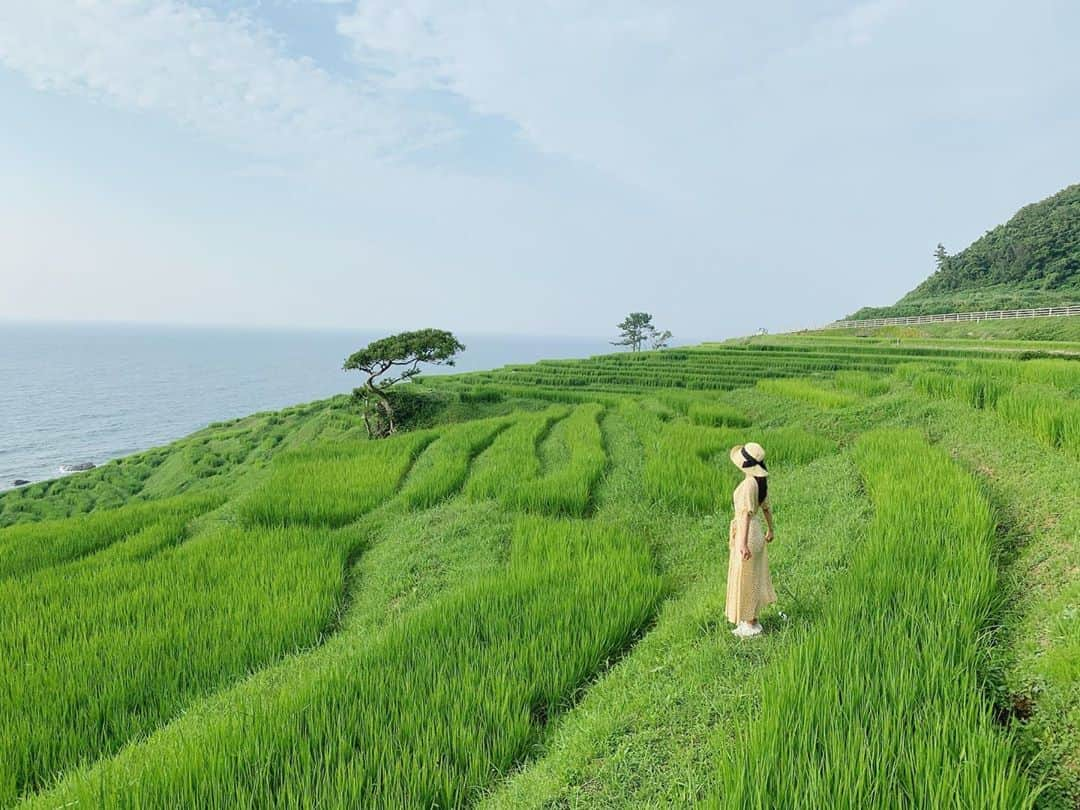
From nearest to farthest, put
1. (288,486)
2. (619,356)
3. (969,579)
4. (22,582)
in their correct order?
(969,579), (22,582), (288,486), (619,356)

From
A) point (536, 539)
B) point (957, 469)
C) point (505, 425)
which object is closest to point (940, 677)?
point (536, 539)

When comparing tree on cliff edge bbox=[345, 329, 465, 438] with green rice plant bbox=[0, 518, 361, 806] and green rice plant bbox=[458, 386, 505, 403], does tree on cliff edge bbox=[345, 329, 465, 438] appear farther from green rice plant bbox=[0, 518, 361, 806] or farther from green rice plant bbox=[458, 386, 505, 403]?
green rice plant bbox=[0, 518, 361, 806]

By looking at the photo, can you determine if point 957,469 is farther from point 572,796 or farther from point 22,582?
point 22,582

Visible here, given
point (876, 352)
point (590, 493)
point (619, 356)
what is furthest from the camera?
point (619, 356)

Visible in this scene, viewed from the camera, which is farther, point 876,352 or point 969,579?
point 876,352

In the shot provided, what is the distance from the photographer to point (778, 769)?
2.17 m

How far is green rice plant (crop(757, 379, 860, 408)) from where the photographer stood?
1233cm

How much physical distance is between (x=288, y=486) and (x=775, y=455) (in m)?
7.98

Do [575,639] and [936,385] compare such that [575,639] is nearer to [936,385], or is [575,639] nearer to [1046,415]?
[1046,415]

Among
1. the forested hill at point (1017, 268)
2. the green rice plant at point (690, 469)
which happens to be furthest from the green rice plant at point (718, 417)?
the forested hill at point (1017, 268)

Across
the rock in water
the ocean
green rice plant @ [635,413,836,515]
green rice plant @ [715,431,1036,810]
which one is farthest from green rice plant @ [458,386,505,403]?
the rock in water

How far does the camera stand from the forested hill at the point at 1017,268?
5122 cm

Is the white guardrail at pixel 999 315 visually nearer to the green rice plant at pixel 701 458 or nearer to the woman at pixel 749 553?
the green rice plant at pixel 701 458

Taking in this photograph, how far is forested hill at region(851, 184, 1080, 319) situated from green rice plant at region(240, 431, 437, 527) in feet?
178
